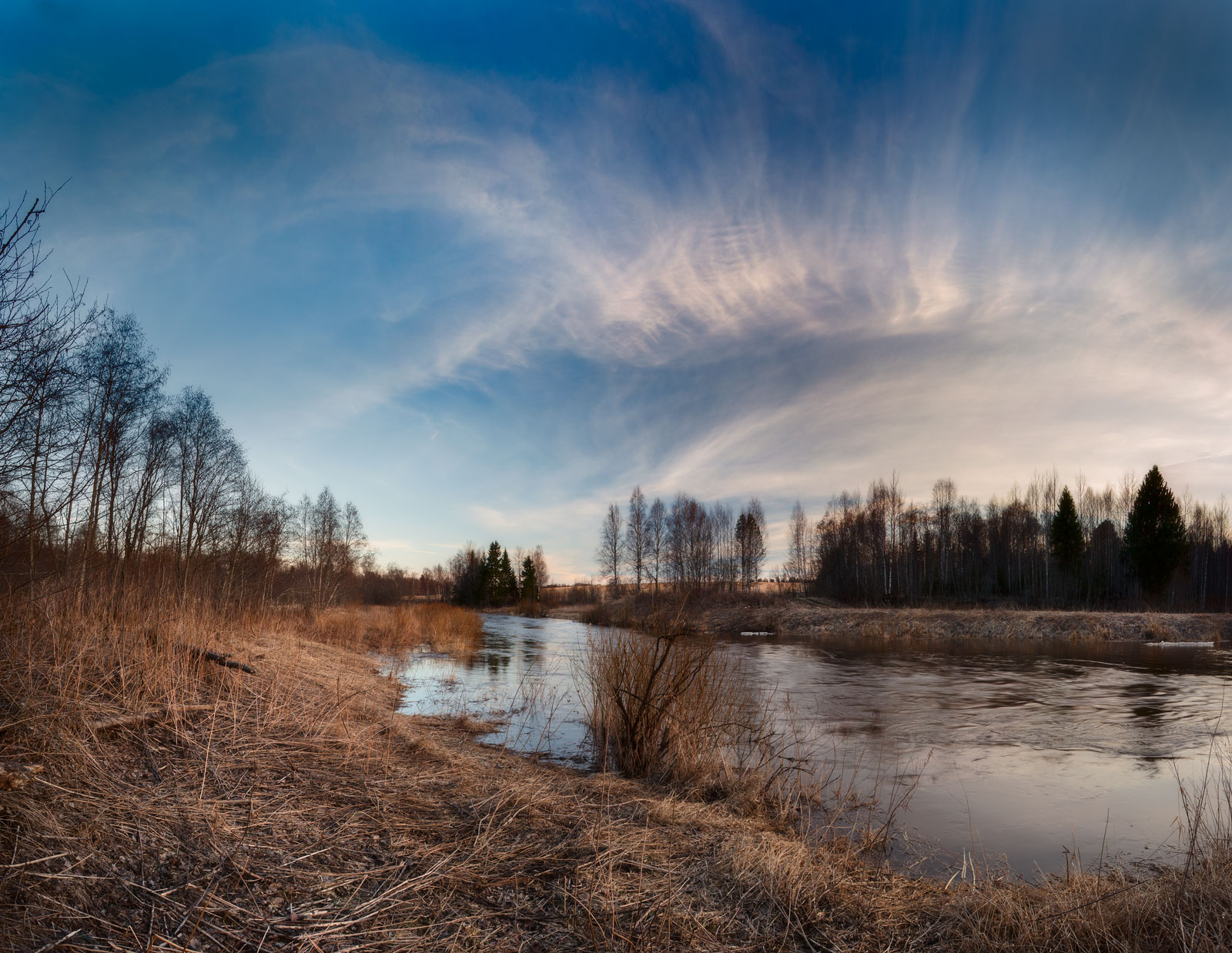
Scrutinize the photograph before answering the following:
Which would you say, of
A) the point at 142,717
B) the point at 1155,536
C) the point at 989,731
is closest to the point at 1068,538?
the point at 1155,536

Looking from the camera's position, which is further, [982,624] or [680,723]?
[982,624]

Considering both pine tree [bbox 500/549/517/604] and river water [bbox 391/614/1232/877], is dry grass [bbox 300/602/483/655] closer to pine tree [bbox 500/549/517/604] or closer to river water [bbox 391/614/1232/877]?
river water [bbox 391/614/1232/877]

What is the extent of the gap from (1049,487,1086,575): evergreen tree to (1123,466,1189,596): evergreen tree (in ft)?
11.9

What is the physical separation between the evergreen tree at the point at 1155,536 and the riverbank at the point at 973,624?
16.8m

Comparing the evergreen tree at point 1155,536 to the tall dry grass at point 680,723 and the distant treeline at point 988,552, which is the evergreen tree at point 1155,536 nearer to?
the distant treeline at point 988,552

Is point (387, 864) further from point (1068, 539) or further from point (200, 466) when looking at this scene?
point (1068, 539)

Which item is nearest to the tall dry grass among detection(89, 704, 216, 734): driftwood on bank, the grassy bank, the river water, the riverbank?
the river water

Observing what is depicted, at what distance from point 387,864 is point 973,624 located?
34.2 meters

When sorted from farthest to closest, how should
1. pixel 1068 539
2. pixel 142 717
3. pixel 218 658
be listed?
pixel 1068 539 < pixel 218 658 < pixel 142 717

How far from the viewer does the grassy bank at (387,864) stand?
2855 mm

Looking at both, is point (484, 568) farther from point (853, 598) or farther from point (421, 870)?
point (421, 870)

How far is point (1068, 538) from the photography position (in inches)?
2020

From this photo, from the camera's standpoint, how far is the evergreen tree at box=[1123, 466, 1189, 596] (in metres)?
45.5

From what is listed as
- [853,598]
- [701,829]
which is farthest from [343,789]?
[853,598]
